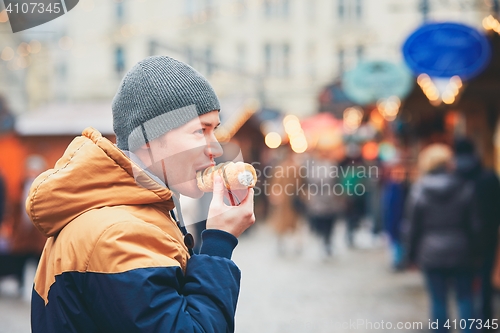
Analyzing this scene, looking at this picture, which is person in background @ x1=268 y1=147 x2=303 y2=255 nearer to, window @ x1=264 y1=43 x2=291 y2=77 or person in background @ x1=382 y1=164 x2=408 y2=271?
person in background @ x1=382 y1=164 x2=408 y2=271

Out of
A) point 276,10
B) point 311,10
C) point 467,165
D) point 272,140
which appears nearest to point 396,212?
point 467,165

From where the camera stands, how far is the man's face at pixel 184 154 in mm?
1578

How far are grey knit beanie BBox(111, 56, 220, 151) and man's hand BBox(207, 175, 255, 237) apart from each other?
21 centimetres

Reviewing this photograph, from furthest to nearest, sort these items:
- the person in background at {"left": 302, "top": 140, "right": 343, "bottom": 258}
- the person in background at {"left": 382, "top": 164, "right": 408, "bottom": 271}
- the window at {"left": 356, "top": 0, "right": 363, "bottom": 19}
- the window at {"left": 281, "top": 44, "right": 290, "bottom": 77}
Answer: the window at {"left": 281, "top": 44, "right": 290, "bottom": 77} → the window at {"left": 356, "top": 0, "right": 363, "bottom": 19} → the person in background at {"left": 302, "top": 140, "right": 343, "bottom": 258} → the person in background at {"left": 382, "top": 164, "right": 408, "bottom": 271}

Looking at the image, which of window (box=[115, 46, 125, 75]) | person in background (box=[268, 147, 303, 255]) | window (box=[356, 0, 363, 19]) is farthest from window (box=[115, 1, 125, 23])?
person in background (box=[268, 147, 303, 255])

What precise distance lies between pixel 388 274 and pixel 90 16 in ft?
50.5

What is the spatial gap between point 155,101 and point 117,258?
0.46 m

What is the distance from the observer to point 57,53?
2178 cm

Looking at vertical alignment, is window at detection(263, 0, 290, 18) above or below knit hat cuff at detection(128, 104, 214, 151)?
below

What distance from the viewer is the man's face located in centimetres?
158

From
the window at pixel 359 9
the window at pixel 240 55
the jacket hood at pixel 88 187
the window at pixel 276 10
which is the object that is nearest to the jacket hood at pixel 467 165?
the jacket hood at pixel 88 187

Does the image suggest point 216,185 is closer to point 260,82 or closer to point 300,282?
point 300,282

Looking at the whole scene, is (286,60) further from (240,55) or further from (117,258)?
(117,258)

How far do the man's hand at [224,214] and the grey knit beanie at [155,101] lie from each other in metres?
0.21
